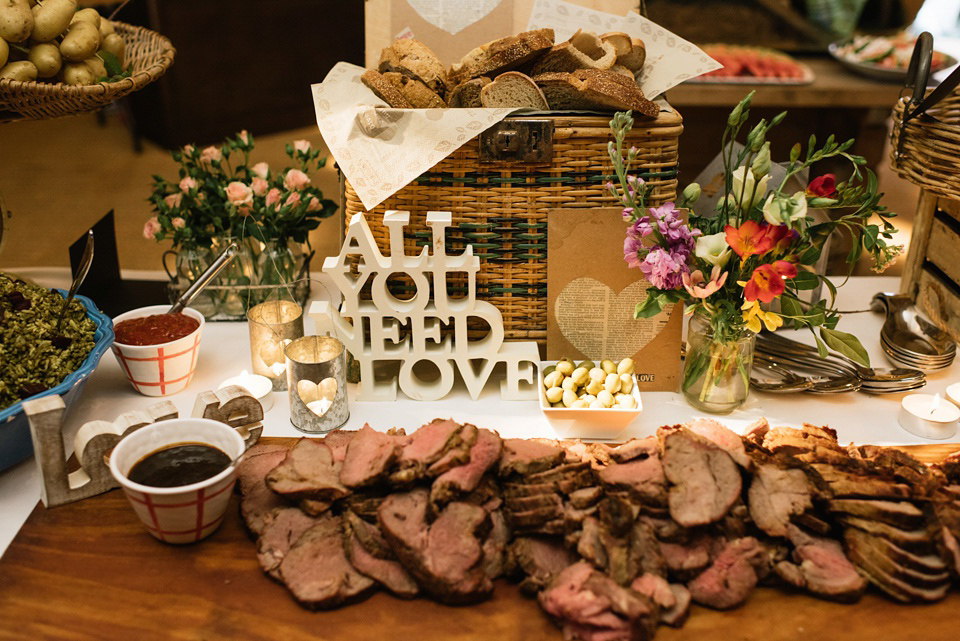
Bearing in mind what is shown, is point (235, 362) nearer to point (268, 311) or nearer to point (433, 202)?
point (268, 311)

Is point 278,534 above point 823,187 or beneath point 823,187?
beneath

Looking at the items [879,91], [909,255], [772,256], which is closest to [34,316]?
[772,256]

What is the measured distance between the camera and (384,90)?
1.57 m

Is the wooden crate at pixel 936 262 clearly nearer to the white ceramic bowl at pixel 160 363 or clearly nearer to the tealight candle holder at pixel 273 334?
the tealight candle holder at pixel 273 334

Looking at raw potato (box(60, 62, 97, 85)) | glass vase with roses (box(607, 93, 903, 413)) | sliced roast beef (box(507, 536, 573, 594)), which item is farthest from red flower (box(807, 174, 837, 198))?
raw potato (box(60, 62, 97, 85))

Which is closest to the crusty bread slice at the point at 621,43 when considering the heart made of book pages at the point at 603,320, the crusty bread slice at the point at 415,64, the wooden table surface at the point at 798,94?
the crusty bread slice at the point at 415,64

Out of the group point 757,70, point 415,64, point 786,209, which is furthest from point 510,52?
point 757,70

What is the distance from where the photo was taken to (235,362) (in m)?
1.72

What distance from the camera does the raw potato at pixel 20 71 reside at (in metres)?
1.53

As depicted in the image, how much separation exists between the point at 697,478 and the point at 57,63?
1441 mm

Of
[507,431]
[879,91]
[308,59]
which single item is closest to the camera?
[507,431]

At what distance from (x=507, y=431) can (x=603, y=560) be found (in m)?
0.41

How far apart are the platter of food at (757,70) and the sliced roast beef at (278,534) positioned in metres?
3.12

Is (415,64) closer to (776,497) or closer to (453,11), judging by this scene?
(453,11)
